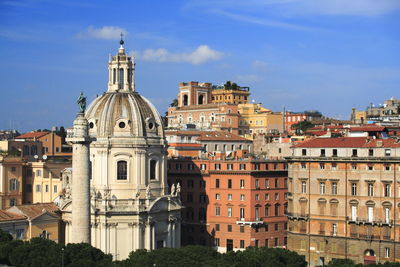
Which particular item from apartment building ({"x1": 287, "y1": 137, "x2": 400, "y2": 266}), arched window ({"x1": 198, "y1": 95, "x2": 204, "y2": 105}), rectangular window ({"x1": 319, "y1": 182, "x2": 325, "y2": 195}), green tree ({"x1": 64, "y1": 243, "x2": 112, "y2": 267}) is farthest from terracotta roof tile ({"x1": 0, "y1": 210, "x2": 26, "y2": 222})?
arched window ({"x1": 198, "y1": 95, "x2": 204, "y2": 105})

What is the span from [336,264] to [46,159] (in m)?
50.9

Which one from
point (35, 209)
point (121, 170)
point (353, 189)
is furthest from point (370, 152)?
point (35, 209)

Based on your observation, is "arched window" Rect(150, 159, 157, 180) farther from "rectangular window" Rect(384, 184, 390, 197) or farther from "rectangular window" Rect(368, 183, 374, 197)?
"rectangular window" Rect(384, 184, 390, 197)

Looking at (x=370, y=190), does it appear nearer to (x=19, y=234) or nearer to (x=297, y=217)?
(x=297, y=217)

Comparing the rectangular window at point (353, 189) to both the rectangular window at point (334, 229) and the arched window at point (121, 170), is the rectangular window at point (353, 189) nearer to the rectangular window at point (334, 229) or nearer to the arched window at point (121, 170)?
the rectangular window at point (334, 229)

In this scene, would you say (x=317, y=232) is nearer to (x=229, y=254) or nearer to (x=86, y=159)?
(x=229, y=254)

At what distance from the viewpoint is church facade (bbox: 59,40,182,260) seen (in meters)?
90.5

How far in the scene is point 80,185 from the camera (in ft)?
218

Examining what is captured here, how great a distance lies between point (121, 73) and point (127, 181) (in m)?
13.4

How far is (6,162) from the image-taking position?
9681 centimetres

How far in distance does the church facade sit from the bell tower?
74cm

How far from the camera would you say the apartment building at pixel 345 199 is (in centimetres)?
8106

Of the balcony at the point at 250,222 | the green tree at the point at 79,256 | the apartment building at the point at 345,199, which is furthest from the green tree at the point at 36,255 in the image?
the balcony at the point at 250,222

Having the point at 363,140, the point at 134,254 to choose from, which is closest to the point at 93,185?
the point at 134,254
